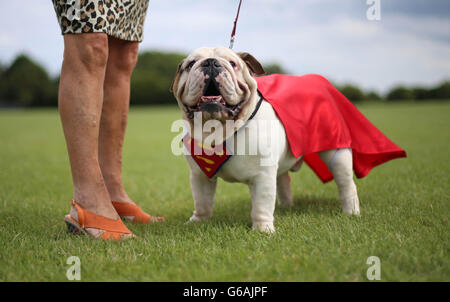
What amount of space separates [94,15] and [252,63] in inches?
40.7

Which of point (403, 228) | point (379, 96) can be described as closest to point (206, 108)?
point (403, 228)

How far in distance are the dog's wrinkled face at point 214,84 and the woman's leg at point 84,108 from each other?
529 mm

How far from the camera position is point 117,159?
309 cm

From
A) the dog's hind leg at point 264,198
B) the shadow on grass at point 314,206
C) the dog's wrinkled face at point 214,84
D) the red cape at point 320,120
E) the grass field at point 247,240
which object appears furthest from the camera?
the shadow on grass at point 314,206

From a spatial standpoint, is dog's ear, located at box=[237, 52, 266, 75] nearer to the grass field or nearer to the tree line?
the grass field

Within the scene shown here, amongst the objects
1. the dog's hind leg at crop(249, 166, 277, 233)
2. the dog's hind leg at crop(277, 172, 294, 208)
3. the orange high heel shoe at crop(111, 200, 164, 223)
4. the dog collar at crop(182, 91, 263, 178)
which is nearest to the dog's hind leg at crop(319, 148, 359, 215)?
the dog's hind leg at crop(277, 172, 294, 208)

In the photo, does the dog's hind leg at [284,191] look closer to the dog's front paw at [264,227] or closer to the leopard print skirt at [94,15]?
the dog's front paw at [264,227]

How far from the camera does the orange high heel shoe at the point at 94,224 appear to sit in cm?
243

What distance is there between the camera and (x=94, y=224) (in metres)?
2.45

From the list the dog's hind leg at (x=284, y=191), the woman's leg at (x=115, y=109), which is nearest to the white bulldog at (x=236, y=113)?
the dog's hind leg at (x=284, y=191)

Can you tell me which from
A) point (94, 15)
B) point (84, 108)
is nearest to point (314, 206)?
point (84, 108)

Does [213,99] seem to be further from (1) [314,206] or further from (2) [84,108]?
(1) [314,206]

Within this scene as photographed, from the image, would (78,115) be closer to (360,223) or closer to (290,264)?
(290,264)

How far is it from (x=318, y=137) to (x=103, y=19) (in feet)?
5.51
